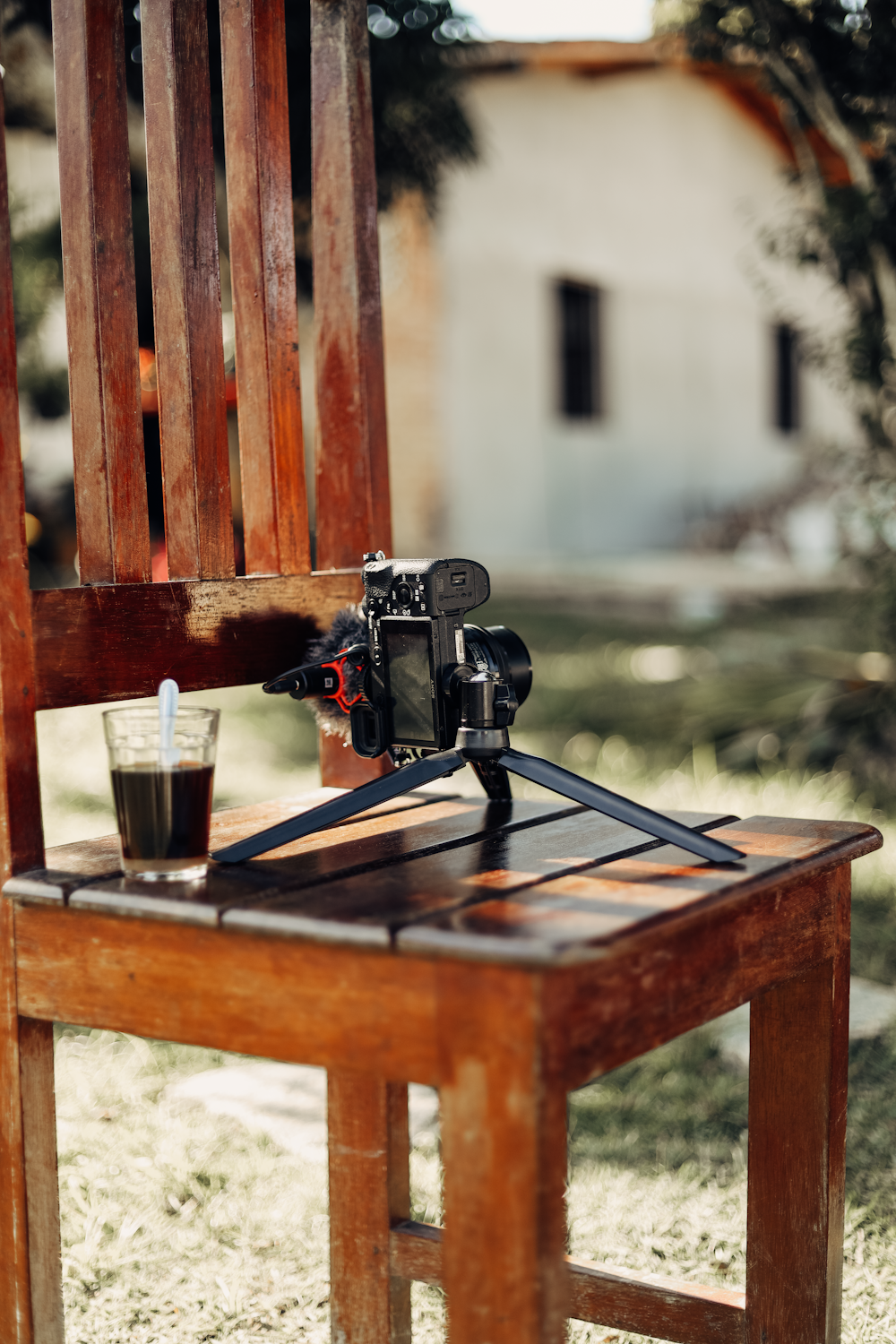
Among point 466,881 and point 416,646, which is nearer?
point 466,881

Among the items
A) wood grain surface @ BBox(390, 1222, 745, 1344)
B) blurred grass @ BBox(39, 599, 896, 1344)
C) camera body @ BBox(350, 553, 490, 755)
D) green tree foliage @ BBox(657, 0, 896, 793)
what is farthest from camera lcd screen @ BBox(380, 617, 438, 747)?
green tree foliage @ BBox(657, 0, 896, 793)

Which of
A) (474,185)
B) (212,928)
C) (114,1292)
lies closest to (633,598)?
(474,185)

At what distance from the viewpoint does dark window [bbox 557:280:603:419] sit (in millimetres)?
9453

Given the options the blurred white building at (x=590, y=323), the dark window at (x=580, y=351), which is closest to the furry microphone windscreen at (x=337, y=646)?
the blurred white building at (x=590, y=323)

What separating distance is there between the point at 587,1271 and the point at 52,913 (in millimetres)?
641

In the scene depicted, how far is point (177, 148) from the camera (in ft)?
4.04

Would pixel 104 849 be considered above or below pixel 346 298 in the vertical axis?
below

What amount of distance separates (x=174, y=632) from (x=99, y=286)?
31cm

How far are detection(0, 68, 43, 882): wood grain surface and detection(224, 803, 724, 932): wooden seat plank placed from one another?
0.21 meters

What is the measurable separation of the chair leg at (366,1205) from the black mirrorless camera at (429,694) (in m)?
0.39

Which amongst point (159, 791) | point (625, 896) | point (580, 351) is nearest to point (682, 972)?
point (625, 896)

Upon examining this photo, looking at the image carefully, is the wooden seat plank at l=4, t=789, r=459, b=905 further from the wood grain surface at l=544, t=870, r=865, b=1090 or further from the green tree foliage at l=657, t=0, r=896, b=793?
the green tree foliage at l=657, t=0, r=896, b=793

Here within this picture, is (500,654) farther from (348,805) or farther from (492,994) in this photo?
(492,994)

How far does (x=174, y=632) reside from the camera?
4.08ft
